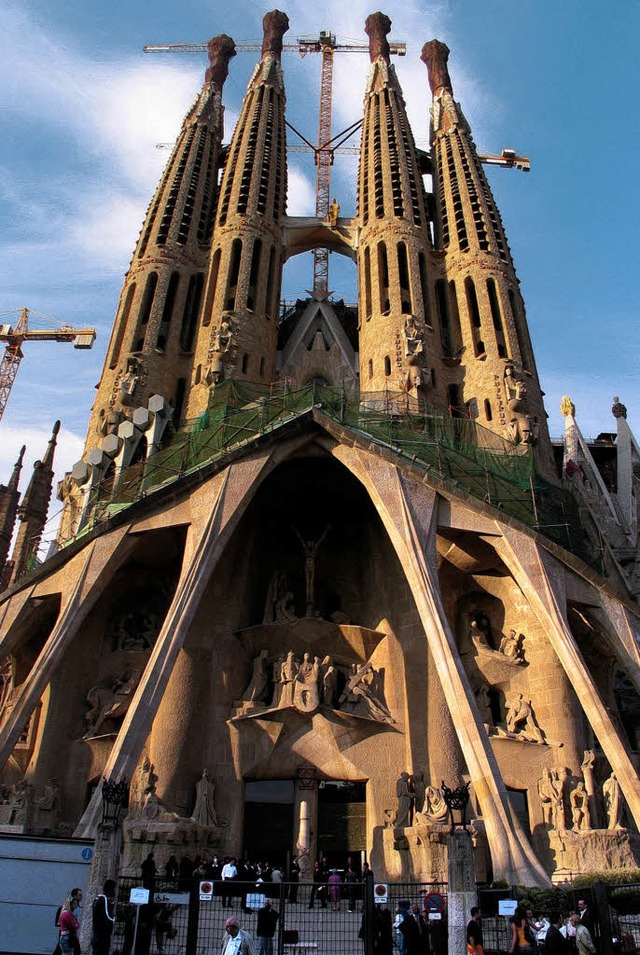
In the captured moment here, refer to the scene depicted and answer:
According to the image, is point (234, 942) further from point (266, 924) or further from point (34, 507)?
point (34, 507)

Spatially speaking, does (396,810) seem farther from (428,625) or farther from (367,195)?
(367,195)

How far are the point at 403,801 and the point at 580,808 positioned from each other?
11.0ft

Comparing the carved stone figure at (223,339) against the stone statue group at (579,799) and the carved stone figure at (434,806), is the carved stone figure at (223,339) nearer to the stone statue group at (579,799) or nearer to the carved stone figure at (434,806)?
the carved stone figure at (434,806)

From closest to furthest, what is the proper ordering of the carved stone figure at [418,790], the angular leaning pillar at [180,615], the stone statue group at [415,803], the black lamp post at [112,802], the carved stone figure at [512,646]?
the black lamp post at [112,802] < the angular leaning pillar at [180,615] < the stone statue group at [415,803] < the carved stone figure at [418,790] < the carved stone figure at [512,646]

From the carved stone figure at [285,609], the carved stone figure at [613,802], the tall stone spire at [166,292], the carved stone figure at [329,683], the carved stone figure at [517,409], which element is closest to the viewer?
the carved stone figure at [613,802]

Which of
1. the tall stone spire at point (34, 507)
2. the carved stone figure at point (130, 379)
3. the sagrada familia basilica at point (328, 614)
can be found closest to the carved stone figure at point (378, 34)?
the sagrada familia basilica at point (328, 614)

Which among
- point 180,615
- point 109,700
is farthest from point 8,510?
point 180,615

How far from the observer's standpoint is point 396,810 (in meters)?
15.8

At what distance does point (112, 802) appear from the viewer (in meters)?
9.16

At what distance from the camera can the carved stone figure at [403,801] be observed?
1545cm

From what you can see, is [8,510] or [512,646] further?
[8,510]

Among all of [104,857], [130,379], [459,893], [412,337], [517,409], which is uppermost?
[412,337]

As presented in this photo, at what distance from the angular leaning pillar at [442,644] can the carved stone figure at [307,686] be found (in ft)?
10.4

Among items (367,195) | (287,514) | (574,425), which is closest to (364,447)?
(287,514)
